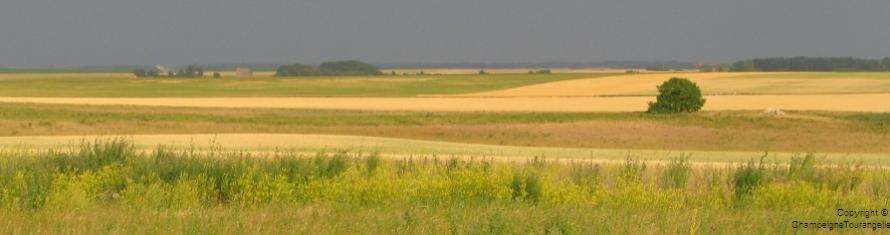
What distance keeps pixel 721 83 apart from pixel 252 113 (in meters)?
50.6

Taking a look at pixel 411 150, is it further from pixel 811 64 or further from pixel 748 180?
pixel 811 64

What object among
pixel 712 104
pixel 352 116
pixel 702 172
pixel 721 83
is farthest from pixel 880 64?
pixel 702 172

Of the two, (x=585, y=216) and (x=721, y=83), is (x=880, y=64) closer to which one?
(x=721, y=83)

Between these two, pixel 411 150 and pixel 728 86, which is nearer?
pixel 411 150

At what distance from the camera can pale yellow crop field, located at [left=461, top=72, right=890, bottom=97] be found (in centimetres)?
8831

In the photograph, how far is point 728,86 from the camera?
9512 centimetres

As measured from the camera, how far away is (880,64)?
14550 cm

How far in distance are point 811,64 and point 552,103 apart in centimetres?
8441

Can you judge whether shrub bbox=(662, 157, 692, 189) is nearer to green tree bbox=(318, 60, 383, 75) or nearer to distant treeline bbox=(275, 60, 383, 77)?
distant treeline bbox=(275, 60, 383, 77)

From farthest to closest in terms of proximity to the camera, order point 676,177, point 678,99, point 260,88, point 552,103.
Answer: point 260,88
point 552,103
point 678,99
point 676,177

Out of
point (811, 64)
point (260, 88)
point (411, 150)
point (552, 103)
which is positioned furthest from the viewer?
point (811, 64)

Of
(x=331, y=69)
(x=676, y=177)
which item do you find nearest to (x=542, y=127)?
(x=676, y=177)

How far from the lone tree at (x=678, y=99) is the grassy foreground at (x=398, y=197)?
40919 mm

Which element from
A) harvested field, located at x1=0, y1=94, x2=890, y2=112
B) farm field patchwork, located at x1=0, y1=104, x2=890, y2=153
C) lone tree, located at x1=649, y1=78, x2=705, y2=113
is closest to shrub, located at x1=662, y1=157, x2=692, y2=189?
farm field patchwork, located at x1=0, y1=104, x2=890, y2=153
